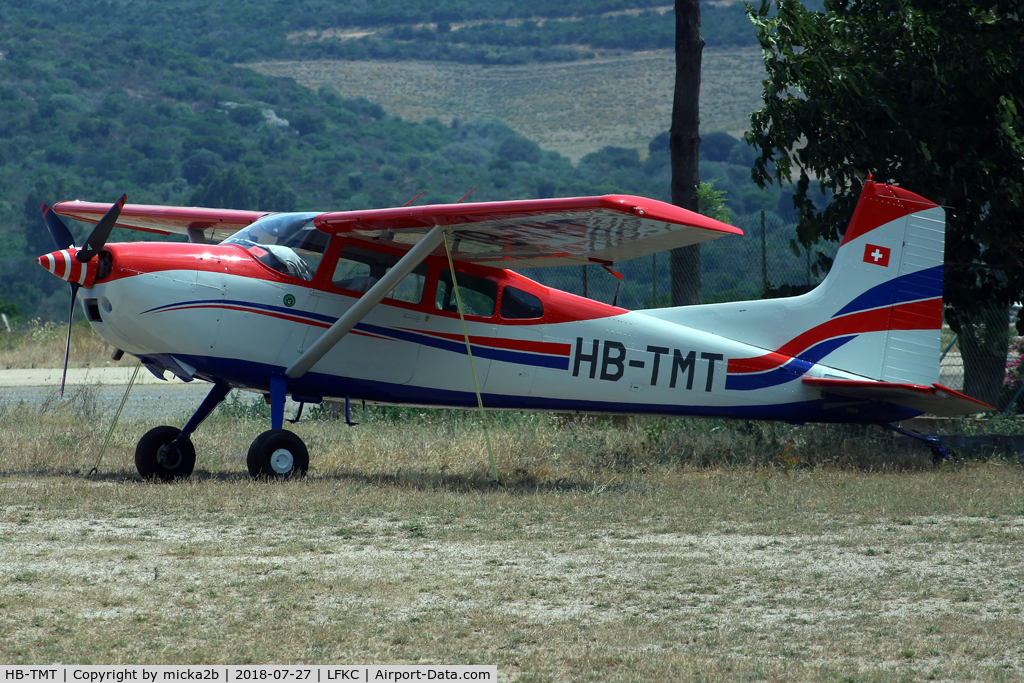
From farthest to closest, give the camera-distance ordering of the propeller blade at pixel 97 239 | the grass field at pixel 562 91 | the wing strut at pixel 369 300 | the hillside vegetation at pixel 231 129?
1. the grass field at pixel 562 91
2. the hillside vegetation at pixel 231 129
3. the wing strut at pixel 369 300
4. the propeller blade at pixel 97 239

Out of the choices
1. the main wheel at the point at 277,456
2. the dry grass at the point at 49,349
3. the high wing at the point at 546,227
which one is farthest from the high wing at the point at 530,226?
the dry grass at the point at 49,349

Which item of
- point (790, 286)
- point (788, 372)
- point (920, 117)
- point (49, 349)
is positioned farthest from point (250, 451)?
point (49, 349)

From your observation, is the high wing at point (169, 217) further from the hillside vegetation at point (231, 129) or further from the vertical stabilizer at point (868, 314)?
the hillside vegetation at point (231, 129)

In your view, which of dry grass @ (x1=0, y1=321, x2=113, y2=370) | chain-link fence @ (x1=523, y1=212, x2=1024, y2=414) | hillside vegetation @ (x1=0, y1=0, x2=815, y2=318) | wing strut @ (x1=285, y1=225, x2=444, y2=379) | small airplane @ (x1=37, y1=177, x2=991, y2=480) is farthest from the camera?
hillside vegetation @ (x1=0, y1=0, x2=815, y2=318)

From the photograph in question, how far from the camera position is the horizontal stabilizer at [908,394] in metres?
10.6

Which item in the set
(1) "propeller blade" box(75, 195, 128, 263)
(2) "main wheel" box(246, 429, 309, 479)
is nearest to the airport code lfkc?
(2) "main wheel" box(246, 429, 309, 479)

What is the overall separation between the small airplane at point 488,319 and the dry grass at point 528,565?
2.59ft

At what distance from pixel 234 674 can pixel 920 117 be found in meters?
10.5

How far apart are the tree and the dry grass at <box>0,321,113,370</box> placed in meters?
19.1

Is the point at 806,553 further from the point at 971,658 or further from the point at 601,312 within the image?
the point at 601,312

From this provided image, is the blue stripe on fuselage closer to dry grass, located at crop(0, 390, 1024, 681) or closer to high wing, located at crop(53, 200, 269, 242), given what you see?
dry grass, located at crop(0, 390, 1024, 681)

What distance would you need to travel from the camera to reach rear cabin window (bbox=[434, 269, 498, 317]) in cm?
1051

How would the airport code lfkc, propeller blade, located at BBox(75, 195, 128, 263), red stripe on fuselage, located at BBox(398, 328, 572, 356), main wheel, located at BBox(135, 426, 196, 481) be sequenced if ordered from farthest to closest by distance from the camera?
red stripe on fuselage, located at BBox(398, 328, 572, 356), main wheel, located at BBox(135, 426, 196, 481), propeller blade, located at BBox(75, 195, 128, 263), the airport code lfkc

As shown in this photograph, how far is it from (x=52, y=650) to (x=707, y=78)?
456ft
